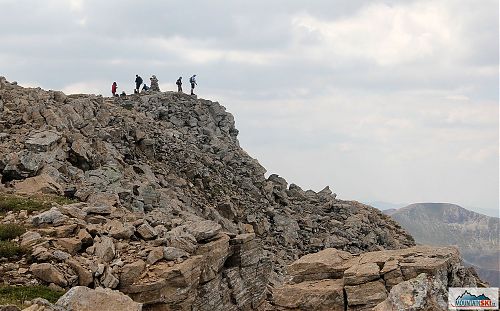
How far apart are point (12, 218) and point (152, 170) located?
68.6 feet

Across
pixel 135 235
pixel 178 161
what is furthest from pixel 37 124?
pixel 135 235

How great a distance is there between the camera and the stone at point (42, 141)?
109 ft

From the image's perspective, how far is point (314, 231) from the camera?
46969 mm

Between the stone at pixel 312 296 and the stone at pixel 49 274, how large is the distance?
A: 25.7 ft

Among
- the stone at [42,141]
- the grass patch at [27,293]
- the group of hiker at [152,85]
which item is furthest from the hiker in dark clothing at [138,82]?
the grass patch at [27,293]

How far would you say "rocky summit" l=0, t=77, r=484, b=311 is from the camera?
17.3 metres

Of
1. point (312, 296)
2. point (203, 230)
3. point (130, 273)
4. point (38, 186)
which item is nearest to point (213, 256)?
point (203, 230)

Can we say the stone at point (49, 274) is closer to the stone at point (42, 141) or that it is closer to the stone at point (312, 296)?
the stone at point (312, 296)

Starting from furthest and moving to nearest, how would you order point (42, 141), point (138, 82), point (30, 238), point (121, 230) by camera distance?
point (138, 82) < point (42, 141) < point (121, 230) < point (30, 238)

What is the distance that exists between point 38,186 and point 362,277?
20432 mm

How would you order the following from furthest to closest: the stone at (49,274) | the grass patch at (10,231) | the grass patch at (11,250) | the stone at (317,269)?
the grass patch at (10,231) < the grass patch at (11,250) < the stone at (317,269) < the stone at (49,274)

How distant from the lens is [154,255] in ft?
66.6

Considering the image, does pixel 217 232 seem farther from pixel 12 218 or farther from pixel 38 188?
pixel 38 188

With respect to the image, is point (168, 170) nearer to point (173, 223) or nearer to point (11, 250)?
point (173, 223)
